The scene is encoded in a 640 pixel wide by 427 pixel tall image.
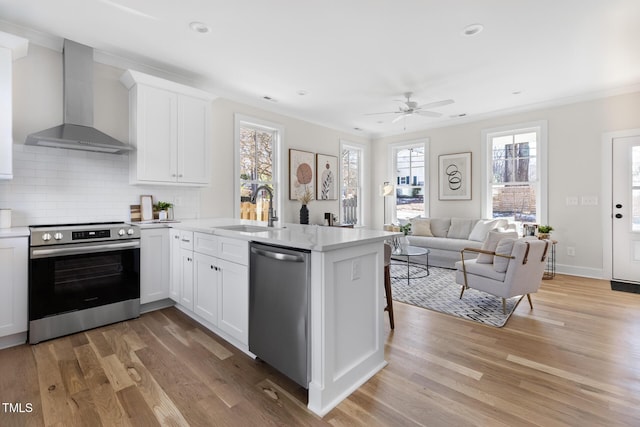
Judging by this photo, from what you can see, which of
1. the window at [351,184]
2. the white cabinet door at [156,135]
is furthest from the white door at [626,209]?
the white cabinet door at [156,135]

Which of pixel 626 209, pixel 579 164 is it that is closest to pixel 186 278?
pixel 579 164

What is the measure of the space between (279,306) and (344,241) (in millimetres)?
597

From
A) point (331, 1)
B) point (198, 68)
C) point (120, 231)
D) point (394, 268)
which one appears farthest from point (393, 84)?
point (120, 231)

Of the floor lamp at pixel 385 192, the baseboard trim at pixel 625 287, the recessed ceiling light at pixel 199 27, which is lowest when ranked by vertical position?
the baseboard trim at pixel 625 287

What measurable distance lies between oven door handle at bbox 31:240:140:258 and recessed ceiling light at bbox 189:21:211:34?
2.11 metres

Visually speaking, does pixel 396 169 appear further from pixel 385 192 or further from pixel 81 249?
pixel 81 249

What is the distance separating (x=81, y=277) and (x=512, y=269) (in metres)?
4.08

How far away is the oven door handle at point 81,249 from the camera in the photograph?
8.04 feet

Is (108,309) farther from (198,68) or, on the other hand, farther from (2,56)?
(198,68)

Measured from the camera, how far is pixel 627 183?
14.0ft

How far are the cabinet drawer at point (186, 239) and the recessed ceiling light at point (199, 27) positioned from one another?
1901 mm

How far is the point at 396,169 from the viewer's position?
692 centimetres

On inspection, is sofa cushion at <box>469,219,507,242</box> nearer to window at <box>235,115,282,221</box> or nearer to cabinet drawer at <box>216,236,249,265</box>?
window at <box>235,115,282,221</box>

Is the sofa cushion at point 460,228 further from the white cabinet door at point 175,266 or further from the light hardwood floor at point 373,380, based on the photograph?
the white cabinet door at point 175,266
